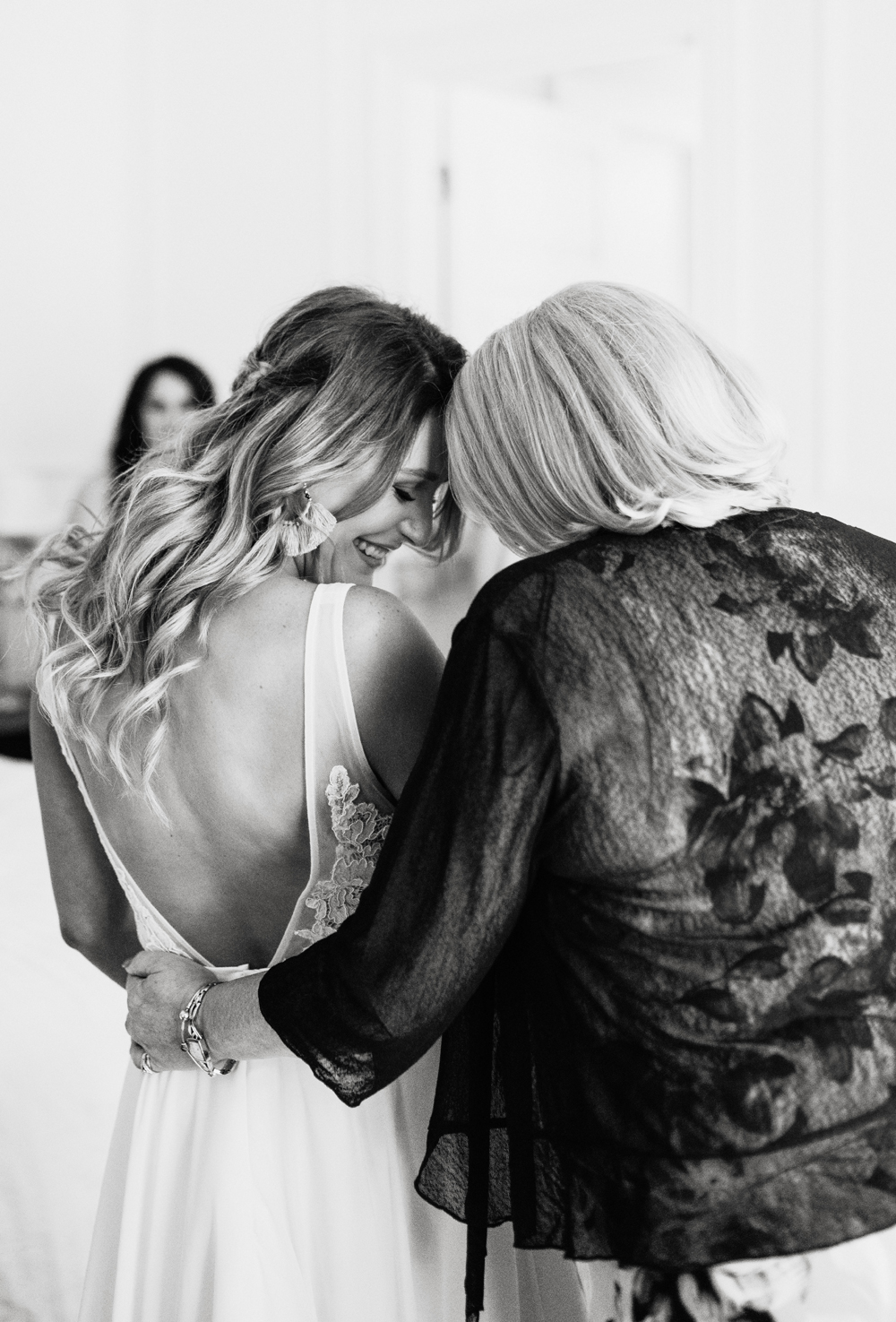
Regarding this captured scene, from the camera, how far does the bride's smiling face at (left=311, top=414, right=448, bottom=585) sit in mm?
1367

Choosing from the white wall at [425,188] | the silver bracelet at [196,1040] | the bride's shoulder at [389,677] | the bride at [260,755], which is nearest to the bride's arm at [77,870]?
the bride at [260,755]

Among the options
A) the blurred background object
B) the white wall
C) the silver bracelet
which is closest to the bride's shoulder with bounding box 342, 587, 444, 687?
the silver bracelet

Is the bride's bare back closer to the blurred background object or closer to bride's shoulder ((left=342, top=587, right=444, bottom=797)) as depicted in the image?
bride's shoulder ((left=342, top=587, right=444, bottom=797))

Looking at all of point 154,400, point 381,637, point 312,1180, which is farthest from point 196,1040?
point 154,400

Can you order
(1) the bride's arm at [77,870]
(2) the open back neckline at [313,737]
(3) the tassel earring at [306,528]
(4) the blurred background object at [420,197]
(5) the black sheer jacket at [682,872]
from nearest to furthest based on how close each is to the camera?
1. (5) the black sheer jacket at [682,872]
2. (2) the open back neckline at [313,737]
3. (3) the tassel earring at [306,528]
4. (1) the bride's arm at [77,870]
5. (4) the blurred background object at [420,197]

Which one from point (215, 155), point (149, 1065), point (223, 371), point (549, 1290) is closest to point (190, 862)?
point (149, 1065)

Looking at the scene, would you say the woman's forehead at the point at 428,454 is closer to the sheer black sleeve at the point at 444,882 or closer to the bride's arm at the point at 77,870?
the sheer black sleeve at the point at 444,882

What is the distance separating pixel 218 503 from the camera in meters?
1.35

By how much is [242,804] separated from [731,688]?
0.51m

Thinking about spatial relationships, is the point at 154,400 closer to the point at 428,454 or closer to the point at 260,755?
the point at 428,454

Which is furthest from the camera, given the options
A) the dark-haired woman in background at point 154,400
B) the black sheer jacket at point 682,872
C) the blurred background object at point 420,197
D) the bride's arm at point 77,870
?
the dark-haired woman in background at point 154,400

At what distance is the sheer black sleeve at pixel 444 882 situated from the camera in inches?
39.5

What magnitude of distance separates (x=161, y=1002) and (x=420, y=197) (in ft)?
10.8

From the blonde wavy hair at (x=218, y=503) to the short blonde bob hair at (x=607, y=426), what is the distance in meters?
0.19
